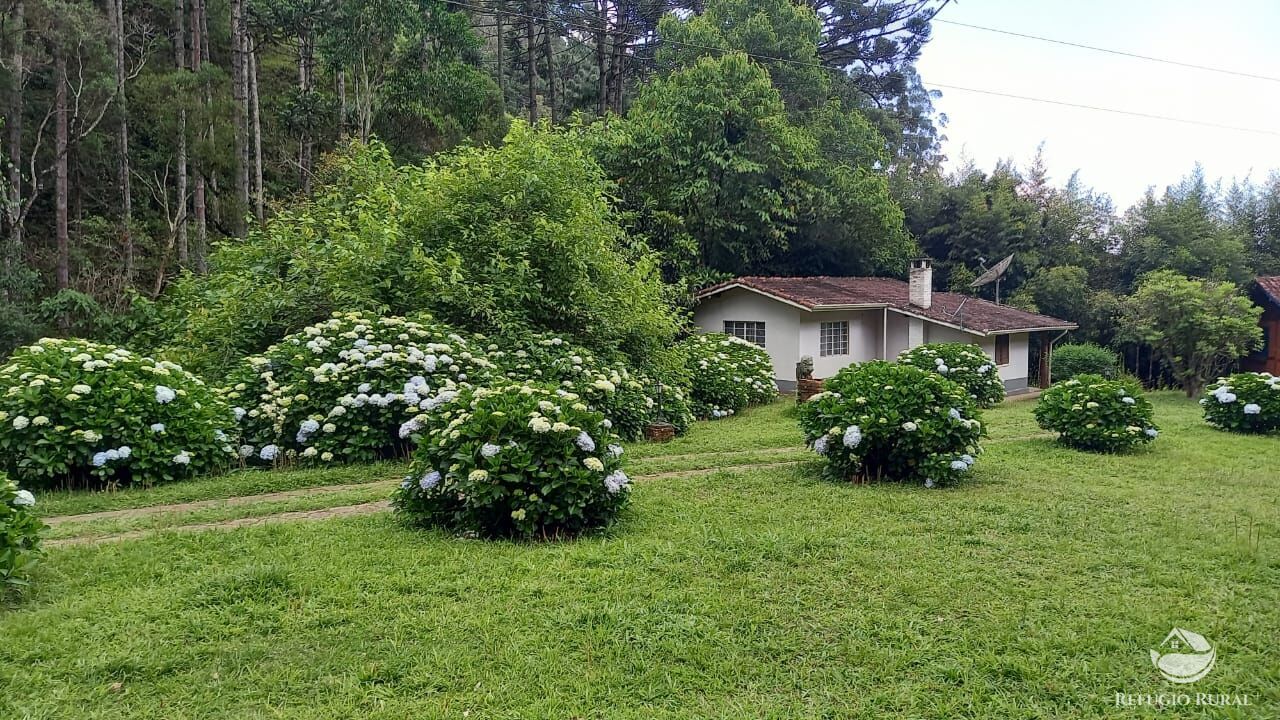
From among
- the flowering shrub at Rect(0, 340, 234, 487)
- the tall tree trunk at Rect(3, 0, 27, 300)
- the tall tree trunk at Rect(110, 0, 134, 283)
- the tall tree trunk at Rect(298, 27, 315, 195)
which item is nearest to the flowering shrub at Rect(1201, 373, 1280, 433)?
the flowering shrub at Rect(0, 340, 234, 487)

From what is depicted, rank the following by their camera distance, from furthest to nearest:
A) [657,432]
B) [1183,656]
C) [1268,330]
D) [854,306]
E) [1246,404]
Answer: [1268,330] → [854,306] → [1246,404] → [657,432] → [1183,656]

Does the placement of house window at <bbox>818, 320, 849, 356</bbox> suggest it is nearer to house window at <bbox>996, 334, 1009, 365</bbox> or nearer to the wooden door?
house window at <bbox>996, 334, 1009, 365</bbox>

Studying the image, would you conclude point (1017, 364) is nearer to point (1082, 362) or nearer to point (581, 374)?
point (1082, 362)

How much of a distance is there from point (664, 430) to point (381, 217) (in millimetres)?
5169

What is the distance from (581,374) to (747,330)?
34.1 ft

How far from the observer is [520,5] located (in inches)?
1022

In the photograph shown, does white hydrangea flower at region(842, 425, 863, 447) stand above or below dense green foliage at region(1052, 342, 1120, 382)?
below

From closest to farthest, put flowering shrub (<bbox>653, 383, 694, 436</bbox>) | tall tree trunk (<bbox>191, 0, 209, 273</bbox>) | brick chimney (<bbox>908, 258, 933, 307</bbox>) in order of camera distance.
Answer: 1. flowering shrub (<bbox>653, 383, 694, 436</bbox>)
2. tall tree trunk (<bbox>191, 0, 209, 273</bbox>)
3. brick chimney (<bbox>908, 258, 933, 307</bbox>)

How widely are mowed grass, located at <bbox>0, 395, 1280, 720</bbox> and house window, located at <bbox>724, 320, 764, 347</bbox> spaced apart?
1322 cm

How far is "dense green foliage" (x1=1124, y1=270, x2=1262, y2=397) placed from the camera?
65.4 feet

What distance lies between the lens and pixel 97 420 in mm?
6965

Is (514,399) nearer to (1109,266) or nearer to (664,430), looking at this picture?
(664,430)

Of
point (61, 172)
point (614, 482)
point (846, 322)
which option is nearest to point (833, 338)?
point (846, 322)

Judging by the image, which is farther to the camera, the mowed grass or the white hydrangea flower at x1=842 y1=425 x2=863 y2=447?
the white hydrangea flower at x1=842 y1=425 x2=863 y2=447
